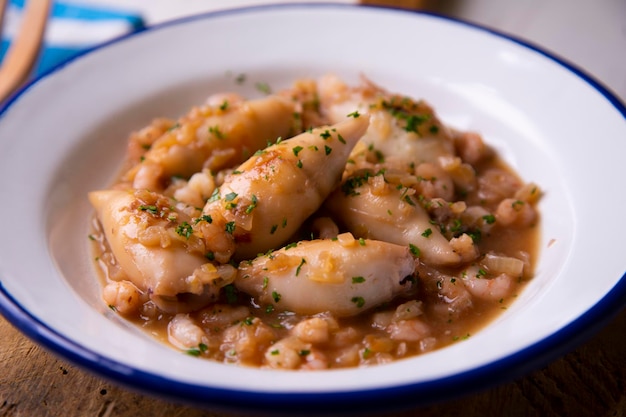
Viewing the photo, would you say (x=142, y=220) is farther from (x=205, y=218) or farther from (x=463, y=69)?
(x=463, y=69)

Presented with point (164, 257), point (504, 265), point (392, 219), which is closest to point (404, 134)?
point (392, 219)

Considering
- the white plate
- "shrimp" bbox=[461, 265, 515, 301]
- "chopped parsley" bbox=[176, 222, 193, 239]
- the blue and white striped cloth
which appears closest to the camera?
the white plate

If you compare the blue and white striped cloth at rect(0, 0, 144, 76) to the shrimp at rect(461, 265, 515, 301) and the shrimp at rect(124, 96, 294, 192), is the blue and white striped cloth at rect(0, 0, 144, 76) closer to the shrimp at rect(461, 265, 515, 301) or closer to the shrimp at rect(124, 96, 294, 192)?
the shrimp at rect(124, 96, 294, 192)

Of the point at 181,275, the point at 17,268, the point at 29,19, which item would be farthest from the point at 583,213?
the point at 29,19

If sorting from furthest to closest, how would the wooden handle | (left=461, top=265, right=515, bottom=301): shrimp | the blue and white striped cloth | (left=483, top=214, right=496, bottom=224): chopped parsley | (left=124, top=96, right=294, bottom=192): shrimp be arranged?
the blue and white striped cloth, the wooden handle, (left=124, top=96, right=294, bottom=192): shrimp, (left=483, top=214, right=496, bottom=224): chopped parsley, (left=461, top=265, right=515, bottom=301): shrimp

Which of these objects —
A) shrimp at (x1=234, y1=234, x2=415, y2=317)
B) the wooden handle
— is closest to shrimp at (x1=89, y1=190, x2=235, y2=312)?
shrimp at (x1=234, y1=234, x2=415, y2=317)

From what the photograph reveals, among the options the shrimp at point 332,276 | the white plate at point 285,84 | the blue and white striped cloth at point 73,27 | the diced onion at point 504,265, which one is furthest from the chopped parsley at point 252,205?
the blue and white striped cloth at point 73,27

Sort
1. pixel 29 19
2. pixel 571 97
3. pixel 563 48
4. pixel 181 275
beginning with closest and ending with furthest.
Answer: pixel 181 275 < pixel 571 97 < pixel 29 19 < pixel 563 48
